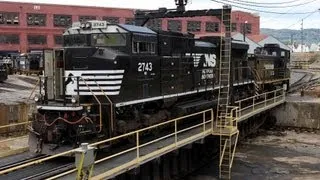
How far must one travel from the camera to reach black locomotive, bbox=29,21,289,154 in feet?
37.6

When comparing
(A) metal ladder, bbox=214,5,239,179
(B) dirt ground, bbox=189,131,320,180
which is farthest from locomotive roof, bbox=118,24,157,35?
(B) dirt ground, bbox=189,131,320,180

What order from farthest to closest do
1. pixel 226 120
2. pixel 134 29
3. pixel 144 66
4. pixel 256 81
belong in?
pixel 256 81, pixel 226 120, pixel 144 66, pixel 134 29

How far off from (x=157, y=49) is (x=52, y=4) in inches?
2185

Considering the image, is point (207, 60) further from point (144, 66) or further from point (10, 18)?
point (10, 18)

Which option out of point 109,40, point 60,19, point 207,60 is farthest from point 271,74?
point 60,19

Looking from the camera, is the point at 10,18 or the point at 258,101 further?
the point at 10,18

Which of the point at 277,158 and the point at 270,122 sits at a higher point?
the point at 270,122

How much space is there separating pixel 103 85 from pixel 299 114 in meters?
19.7

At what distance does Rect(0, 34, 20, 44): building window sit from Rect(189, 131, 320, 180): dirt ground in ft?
160

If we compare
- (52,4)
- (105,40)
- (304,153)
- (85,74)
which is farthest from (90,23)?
(52,4)

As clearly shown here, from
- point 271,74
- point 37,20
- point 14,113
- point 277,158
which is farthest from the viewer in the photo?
point 37,20

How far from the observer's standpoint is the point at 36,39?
6738 centimetres

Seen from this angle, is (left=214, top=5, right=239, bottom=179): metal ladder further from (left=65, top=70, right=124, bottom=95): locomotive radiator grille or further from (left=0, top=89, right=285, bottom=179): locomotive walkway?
(left=65, top=70, right=124, bottom=95): locomotive radiator grille

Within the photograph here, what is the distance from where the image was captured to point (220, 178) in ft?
53.0
